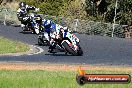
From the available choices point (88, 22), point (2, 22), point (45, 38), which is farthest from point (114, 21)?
point (45, 38)

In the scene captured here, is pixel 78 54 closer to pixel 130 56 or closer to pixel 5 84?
pixel 130 56

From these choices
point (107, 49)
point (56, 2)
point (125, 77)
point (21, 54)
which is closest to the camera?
point (125, 77)

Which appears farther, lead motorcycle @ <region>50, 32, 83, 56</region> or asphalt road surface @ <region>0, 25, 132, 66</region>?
lead motorcycle @ <region>50, 32, 83, 56</region>

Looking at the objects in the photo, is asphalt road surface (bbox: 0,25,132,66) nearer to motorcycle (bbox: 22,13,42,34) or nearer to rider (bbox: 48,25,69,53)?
rider (bbox: 48,25,69,53)

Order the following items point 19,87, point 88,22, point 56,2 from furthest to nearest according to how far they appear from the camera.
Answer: point 56,2
point 88,22
point 19,87

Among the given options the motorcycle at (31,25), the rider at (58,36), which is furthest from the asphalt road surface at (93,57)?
the motorcycle at (31,25)

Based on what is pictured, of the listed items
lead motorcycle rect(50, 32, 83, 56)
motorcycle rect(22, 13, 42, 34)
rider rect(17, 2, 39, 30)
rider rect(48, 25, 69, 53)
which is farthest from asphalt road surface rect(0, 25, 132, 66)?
rider rect(17, 2, 39, 30)

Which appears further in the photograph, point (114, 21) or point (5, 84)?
point (114, 21)

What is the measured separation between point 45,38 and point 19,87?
16378 millimetres

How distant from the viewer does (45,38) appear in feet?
84.0

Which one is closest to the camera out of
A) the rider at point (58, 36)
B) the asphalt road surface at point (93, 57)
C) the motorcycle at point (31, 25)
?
the asphalt road surface at point (93, 57)

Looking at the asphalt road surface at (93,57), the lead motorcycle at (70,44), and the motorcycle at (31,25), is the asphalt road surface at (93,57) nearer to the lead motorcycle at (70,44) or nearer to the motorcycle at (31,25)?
the lead motorcycle at (70,44)

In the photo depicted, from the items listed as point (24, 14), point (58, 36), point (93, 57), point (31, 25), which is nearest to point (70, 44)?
point (58, 36)

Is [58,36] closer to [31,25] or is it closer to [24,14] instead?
[31,25]
